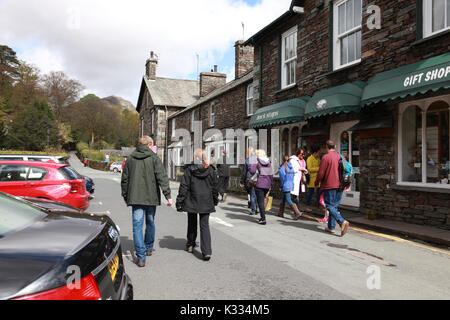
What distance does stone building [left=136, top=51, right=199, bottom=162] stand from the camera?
117 feet

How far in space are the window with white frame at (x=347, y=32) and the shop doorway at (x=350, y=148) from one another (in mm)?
1867

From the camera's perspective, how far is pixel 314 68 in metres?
11.4

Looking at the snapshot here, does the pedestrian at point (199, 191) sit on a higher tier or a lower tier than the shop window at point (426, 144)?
lower

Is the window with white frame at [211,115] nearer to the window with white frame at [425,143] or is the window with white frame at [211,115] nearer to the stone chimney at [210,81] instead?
the stone chimney at [210,81]

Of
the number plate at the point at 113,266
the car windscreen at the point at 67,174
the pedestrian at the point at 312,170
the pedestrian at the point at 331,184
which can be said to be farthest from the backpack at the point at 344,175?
the car windscreen at the point at 67,174

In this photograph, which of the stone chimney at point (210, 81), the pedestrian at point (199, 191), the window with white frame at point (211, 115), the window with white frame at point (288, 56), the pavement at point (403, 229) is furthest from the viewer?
the stone chimney at point (210, 81)

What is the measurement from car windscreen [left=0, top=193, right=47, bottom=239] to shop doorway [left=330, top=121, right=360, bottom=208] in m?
8.58

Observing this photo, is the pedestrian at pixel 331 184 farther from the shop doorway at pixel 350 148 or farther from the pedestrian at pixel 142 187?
the pedestrian at pixel 142 187

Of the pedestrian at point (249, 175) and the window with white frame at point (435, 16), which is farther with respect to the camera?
the pedestrian at point (249, 175)

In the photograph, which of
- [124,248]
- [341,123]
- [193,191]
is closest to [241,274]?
[193,191]

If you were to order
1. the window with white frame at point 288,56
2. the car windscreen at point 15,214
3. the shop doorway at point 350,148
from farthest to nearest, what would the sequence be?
Answer: the window with white frame at point 288,56 < the shop doorway at point 350,148 < the car windscreen at point 15,214

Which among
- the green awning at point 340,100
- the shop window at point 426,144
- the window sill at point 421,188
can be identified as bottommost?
the window sill at point 421,188

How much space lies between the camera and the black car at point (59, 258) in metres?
1.80

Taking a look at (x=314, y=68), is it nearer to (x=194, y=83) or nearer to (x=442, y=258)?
(x=442, y=258)
